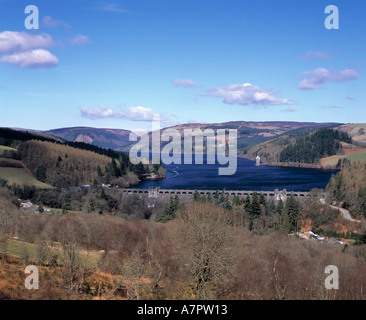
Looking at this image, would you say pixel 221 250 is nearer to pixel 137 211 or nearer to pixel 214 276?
pixel 214 276

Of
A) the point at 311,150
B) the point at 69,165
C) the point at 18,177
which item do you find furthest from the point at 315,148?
the point at 18,177

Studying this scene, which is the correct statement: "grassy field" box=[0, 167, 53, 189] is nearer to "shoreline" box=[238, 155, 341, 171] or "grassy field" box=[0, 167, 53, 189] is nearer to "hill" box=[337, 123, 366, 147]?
"shoreline" box=[238, 155, 341, 171]

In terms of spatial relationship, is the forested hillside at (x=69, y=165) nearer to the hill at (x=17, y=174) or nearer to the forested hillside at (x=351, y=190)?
the hill at (x=17, y=174)

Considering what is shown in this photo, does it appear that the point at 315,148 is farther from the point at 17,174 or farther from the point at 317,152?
the point at 17,174

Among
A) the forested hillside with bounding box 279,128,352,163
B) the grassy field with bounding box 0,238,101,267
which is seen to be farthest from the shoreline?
the grassy field with bounding box 0,238,101,267

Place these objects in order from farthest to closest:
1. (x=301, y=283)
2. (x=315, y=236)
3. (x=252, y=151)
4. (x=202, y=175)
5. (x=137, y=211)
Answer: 1. (x=252, y=151)
2. (x=202, y=175)
3. (x=137, y=211)
4. (x=315, y=236)
5. (x=301, y=283)

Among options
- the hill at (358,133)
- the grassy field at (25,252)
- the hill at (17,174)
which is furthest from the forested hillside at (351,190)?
the hill at (358,133)

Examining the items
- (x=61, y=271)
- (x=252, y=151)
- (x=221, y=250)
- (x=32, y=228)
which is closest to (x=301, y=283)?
(x=221, y=250)
